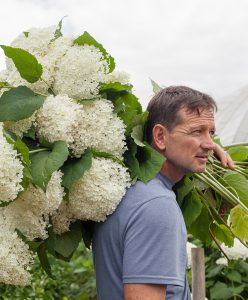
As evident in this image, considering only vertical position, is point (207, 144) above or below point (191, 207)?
above

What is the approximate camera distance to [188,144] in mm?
1768

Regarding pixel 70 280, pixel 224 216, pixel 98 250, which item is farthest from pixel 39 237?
pixel 70 280

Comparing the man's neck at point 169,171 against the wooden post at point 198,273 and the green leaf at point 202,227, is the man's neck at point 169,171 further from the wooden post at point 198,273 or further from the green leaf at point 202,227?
the wooden post at point 198,273

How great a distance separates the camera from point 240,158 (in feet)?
7.73

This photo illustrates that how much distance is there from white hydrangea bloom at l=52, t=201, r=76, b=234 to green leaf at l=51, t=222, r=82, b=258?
0.16ft

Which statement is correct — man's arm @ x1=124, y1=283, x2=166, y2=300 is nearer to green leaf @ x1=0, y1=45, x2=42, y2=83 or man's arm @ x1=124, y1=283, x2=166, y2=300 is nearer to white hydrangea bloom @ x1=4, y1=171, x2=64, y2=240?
white hydrangea bloom @ x1=4, y1=171, x2=64, y2=240

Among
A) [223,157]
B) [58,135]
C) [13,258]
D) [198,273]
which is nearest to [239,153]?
[223,157]

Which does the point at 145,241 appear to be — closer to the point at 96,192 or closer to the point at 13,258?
the point at 96,192

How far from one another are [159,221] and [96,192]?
172 millimetres

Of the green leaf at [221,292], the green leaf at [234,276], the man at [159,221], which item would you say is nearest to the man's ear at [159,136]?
the man at [159,221]

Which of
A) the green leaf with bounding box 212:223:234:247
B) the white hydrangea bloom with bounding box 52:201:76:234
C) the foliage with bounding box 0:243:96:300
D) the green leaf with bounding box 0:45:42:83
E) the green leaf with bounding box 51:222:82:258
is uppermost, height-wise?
the green leaf with bounding box 0:45:42:83

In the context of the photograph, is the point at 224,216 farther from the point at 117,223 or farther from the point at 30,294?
the point at 30,294

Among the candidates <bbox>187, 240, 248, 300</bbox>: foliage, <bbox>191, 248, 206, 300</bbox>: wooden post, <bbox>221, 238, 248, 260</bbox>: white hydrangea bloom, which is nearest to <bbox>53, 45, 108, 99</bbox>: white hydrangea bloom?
<bbox>191, 248, 206, 300</bbox>: wooden post

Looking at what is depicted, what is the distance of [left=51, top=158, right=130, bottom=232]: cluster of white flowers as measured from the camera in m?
1.63
